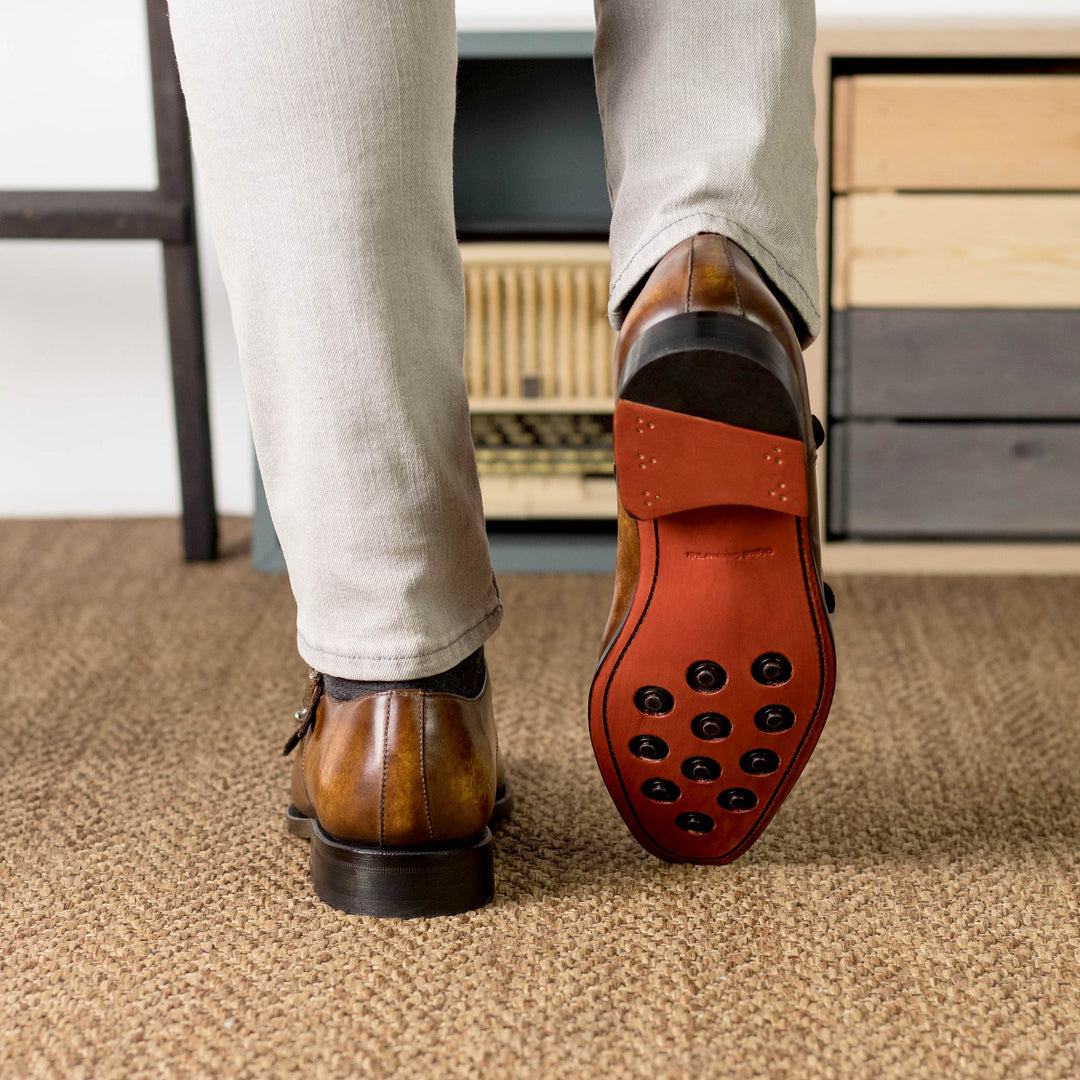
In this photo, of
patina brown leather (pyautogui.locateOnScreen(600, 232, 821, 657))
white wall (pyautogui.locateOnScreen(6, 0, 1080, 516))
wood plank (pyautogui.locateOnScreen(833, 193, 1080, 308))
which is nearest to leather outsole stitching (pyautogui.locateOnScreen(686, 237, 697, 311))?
patina brown leather (pyautogui.locateOnScreen(600, 232, 821, 657))

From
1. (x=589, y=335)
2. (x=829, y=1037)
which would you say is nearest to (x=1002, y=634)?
(x=589, y=335)

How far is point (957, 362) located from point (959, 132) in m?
0.25

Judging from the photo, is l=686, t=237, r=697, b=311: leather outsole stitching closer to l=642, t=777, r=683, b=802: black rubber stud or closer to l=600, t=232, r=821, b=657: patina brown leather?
l=600, t=232, r=821, b=657: patina brown leather

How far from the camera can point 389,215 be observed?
21.3 inches

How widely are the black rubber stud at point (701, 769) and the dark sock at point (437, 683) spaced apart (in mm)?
127

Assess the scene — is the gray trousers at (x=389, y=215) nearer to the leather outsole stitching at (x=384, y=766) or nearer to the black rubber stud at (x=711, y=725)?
the leather outsole stitching at (x=384, y=766)

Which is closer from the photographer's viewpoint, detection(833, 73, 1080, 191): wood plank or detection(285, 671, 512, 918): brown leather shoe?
detection(285, 671, 512, 918): brown leather shoe

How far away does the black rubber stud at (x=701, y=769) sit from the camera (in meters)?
0.57

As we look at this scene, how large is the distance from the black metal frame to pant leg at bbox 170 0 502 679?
0.89 m

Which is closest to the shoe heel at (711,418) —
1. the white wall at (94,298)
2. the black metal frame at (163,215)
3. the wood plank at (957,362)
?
the wood plank at (957,362)

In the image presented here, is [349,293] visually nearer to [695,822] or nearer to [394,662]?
[394,662]

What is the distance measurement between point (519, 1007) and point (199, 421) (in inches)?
42.1

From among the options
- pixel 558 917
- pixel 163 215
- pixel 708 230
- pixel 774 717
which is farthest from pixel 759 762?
pixel 163 215

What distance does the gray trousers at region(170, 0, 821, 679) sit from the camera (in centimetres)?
52
